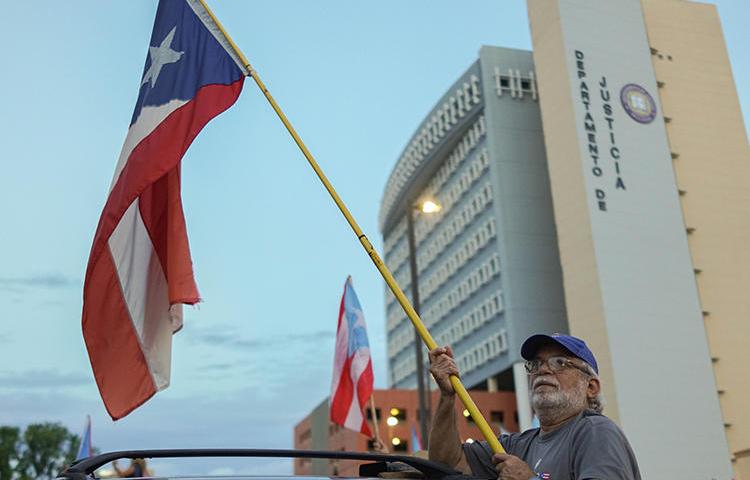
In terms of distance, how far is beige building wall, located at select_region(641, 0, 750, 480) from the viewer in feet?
169

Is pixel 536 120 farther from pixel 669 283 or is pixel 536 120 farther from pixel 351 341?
pixel 351 341

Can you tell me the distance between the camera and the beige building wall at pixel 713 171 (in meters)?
51.6

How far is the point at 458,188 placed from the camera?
69250 millimetres

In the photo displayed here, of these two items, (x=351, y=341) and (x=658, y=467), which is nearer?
(x=351, y=341)

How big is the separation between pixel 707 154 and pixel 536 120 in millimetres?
12818

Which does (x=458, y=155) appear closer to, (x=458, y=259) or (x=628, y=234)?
(x=458, y=259)

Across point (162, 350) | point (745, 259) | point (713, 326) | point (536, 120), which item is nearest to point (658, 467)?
point (713, 326)

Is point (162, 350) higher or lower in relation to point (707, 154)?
lower

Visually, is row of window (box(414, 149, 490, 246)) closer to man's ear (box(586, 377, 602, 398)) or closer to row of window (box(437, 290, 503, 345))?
row of window (box(437, 290, 503, 345))

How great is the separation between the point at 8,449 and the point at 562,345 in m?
78.5

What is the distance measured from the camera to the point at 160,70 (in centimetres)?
688

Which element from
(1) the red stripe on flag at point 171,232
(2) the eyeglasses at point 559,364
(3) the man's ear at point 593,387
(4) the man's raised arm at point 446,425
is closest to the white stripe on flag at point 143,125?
(1) the red stripe on flag at point 171,232

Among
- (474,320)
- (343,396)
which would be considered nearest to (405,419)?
(474,320)

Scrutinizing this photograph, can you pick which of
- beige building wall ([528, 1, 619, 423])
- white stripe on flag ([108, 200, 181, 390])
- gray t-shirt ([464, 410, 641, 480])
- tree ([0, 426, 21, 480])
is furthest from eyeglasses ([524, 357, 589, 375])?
tree ([0, 426, 21, 480])
